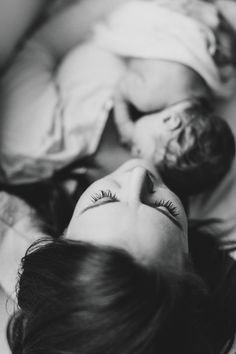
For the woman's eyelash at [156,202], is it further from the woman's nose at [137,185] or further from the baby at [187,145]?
the baby at [187,145]

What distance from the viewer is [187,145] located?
98 cm

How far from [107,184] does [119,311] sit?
24 centimetres

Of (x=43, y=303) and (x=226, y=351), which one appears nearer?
(x=43, y=303)

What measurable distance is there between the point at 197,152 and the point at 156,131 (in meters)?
0.10

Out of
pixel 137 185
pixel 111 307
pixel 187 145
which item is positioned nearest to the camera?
pixel 111 307

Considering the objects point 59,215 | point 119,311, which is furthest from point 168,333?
point 59,215

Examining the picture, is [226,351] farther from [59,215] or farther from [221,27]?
[221,27]

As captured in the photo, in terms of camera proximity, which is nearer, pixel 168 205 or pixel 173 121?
pixel 168 205

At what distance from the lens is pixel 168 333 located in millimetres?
632

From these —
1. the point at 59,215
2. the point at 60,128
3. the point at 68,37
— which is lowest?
the point at 59,215

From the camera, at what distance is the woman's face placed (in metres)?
0.66

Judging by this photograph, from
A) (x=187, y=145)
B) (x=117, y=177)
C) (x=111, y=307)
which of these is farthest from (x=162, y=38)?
(x=111, y=307)

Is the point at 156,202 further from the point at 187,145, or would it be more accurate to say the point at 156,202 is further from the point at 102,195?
the point at 187,145

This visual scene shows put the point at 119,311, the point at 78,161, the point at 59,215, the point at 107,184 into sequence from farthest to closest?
1. the point at 78,161
2. the point at 59,215
3. the point at 107,184
4. the point at 119,311
